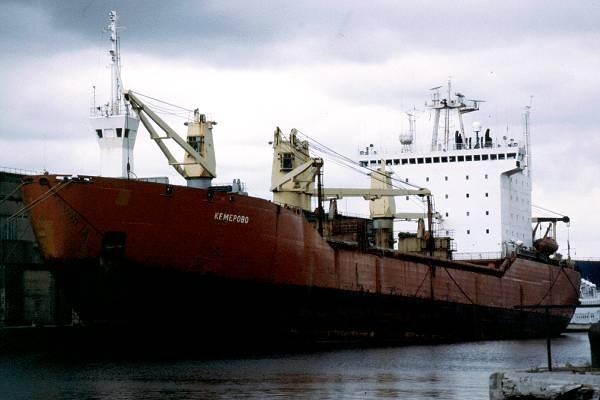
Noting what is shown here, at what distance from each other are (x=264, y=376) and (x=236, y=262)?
6.48 meters

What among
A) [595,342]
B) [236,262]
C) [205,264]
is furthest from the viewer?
[236,262]

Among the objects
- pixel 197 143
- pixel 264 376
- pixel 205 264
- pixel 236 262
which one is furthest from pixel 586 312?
pixel 264 376

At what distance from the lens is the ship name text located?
967 inches

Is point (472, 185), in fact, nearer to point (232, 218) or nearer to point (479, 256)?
point (479, 256)

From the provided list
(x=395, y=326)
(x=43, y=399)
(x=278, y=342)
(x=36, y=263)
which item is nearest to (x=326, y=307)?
(x=278, y=342)

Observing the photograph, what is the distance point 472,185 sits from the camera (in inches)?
1633

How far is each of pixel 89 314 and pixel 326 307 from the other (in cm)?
732

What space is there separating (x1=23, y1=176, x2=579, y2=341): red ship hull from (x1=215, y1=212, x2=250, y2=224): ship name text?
2 cm

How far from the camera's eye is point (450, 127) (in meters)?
44.7

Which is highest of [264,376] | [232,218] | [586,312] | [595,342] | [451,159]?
[451,159]

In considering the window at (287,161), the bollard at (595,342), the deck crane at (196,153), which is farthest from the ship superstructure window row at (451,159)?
the bollard at (595,342)

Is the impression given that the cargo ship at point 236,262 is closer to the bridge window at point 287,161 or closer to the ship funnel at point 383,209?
the bridge window at point 287,161

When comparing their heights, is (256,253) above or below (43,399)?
above

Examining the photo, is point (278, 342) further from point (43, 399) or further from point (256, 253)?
point (43, 399)
